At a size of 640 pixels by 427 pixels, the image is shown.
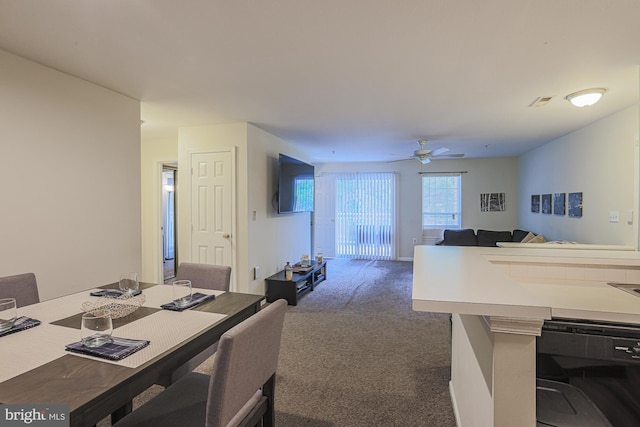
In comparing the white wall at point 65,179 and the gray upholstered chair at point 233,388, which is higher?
the white wall at point 65,179

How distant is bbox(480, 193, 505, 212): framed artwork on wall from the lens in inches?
275

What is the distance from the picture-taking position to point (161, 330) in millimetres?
1396

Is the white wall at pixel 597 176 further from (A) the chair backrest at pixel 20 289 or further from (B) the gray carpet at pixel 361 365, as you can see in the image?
(A) the chair backrest at pixel 20 289

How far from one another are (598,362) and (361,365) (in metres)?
1.64

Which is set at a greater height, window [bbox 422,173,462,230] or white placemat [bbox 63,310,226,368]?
window [bbox 422,173,462,230]

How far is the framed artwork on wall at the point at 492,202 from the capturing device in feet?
22.9

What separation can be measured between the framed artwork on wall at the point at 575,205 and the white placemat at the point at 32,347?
5137 millimetres

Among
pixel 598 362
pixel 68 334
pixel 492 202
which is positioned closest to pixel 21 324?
pixel 68 334

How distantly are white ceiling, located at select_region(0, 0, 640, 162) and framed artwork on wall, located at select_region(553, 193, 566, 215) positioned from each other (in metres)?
1.31

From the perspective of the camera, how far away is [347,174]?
772 centimetres

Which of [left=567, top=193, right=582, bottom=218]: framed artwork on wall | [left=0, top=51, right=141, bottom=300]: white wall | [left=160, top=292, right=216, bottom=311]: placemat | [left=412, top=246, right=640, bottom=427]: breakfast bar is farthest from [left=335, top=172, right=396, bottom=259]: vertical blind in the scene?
[left=160, top=292, right=216, bottom=311]: placemat

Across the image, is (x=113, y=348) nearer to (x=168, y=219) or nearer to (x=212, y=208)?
(x=212, y=208)

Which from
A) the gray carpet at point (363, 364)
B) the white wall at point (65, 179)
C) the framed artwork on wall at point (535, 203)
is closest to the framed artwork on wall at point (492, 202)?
the framed artwork on wall at point (535, 203)

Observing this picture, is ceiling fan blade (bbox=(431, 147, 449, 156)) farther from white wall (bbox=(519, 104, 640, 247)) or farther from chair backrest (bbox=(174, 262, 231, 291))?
chair backrest (bbox=(174, 262, 231, 291))
